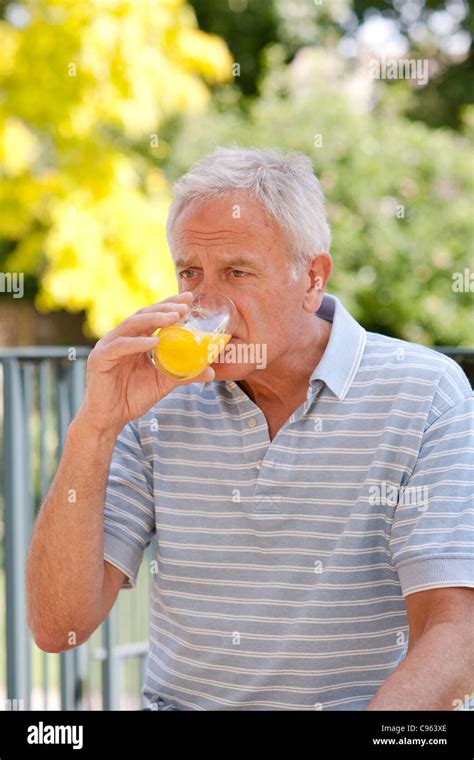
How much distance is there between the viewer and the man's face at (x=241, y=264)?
5.91ft

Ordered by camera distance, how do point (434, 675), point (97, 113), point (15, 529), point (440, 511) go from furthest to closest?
point (97, 113)
point (15, 529)
point (440, 511)
point (434, 675)

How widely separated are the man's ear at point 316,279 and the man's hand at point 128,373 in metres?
0.28

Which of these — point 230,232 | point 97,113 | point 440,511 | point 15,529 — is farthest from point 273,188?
point 97,113

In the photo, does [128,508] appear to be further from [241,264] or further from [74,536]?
[241,264]

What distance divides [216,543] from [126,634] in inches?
76.5

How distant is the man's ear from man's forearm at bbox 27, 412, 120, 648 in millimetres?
470

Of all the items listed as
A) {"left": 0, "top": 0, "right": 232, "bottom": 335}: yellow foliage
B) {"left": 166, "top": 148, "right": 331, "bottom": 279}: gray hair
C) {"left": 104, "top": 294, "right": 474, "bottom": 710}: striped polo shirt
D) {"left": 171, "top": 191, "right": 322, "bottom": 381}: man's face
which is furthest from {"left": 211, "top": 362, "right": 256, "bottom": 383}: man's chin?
{"left": 0, "top": 0, "right": 232, "bottom": 335}: yellow foliage

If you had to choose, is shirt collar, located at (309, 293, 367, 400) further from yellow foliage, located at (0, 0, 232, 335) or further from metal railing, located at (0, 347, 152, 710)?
yellow foliage, located at (0, 0, 232, 335)

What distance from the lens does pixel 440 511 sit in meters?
1.60

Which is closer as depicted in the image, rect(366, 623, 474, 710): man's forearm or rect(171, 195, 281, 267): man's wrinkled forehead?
rect(366, 623, 474, 710): man's forearm

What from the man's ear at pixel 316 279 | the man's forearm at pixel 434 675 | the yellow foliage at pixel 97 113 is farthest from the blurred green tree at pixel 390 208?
the man's forearm at pixel 434 675

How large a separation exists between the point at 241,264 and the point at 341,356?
26cm

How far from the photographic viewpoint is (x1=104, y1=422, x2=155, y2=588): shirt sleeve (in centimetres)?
190

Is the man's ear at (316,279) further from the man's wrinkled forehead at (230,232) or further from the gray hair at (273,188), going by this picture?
the man's wrinkled forehead at (230,232)
